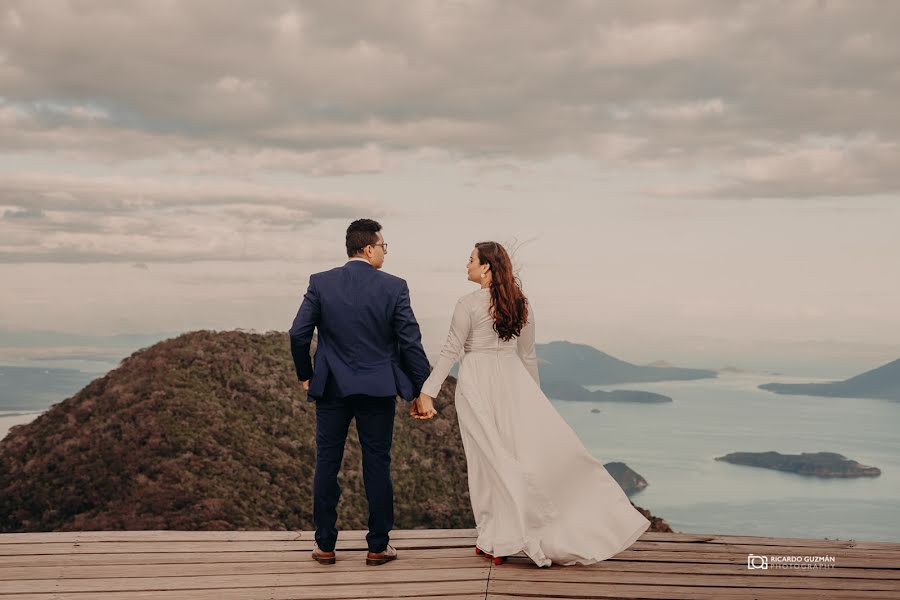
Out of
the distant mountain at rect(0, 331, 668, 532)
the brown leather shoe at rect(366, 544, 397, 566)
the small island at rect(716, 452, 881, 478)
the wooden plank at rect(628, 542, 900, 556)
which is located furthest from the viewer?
the small island at rect(716, 452, 881, 478)

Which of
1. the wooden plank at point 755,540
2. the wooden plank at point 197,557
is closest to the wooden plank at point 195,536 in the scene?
the wooden plank at point 197,557

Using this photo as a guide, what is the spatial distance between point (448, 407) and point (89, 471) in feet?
32.4

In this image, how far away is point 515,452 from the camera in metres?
6.30

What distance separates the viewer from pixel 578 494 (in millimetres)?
6391

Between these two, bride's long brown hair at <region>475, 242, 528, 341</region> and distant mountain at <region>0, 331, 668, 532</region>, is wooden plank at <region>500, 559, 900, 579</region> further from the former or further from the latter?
distant mountain at <region>0, 331, 668, 532</region>

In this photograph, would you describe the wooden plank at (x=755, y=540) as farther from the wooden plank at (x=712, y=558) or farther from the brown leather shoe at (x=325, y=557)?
the brown leather shoe at (x=325, y=557)

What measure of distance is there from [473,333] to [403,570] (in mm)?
1785

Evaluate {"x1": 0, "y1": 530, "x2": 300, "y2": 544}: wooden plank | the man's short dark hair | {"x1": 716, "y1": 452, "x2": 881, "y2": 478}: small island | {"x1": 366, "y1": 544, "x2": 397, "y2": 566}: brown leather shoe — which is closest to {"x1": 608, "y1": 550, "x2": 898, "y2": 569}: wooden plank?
{"x1": 366, "y1": 544, "x2": 397, "y2": 566}: brown leather shoe

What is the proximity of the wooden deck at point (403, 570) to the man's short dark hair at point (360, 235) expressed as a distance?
231 centimetres

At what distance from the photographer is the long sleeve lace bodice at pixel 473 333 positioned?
626cm

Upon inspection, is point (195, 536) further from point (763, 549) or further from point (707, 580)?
point (763, 549)

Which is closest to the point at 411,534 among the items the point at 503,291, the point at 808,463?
the point at 503,291

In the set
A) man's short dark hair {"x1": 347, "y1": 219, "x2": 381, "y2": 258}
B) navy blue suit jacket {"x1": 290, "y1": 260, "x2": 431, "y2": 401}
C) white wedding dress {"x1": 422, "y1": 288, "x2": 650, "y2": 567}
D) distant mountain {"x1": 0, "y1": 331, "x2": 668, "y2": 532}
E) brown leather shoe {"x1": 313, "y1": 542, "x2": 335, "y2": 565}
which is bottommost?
distant mountain {"x1": 0, "y1": 331, "x2": 668, "y2": 532}

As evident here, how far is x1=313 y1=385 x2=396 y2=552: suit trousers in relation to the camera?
238 inches
